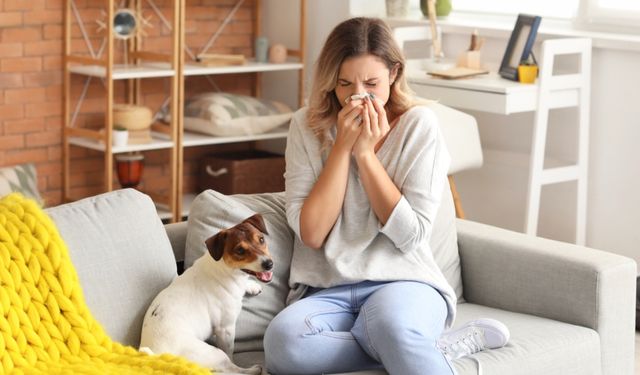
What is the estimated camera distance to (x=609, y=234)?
171 inches

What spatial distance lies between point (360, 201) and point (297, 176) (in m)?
0.16

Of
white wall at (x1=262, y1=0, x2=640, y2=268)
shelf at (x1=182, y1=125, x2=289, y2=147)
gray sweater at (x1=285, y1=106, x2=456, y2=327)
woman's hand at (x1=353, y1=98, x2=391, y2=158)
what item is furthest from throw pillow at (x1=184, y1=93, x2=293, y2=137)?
woman's hand at (x1=353, y1=98, x2=391, y2=158)

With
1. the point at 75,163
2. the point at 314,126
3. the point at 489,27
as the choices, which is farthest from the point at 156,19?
the point at 314,126

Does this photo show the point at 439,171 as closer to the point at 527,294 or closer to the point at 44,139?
the point at 527,294

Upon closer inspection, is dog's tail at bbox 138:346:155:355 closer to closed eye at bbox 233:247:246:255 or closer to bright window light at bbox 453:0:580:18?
closed eye at bbox 233:247:246:255

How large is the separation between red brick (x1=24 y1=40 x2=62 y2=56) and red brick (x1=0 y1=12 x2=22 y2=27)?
10cm

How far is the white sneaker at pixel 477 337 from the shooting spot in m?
2.50

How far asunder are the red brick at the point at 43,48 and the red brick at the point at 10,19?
3.9 inches

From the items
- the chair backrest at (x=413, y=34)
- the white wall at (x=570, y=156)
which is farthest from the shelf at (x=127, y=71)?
the chair backrest at (x=413, y=34)

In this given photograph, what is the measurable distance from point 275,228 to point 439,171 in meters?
0.43

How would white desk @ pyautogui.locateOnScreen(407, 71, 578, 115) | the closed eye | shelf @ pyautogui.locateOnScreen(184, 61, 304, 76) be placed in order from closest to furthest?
the closed eye
white desk @ pyautogui.locateOnScreen(407, 71, 578, 115)
shelf @ pyautogui.locateOnScreen(184, 61, 304, 76)

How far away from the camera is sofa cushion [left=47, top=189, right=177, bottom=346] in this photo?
236 centimetres

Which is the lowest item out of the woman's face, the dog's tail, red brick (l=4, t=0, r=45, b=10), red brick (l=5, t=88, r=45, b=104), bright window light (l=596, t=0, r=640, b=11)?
the dog's tail

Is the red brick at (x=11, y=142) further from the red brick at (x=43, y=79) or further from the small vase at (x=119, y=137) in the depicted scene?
the small vase at (x=119, y=137)
